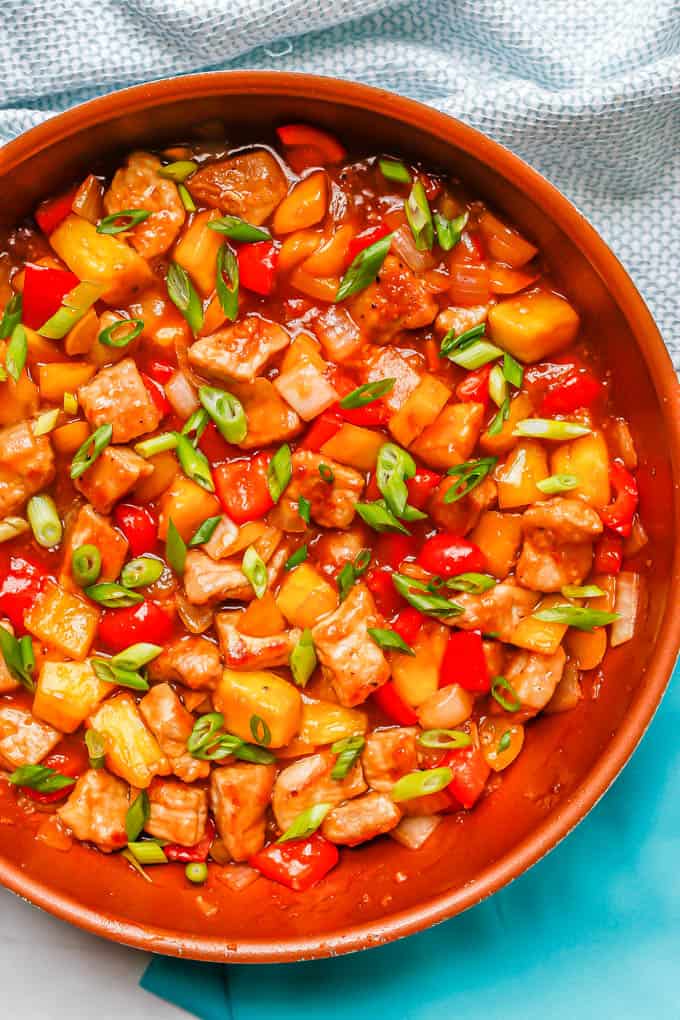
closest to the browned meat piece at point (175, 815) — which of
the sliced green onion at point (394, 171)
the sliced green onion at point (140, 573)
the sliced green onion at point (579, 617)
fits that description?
the sliced green onion at point (140, 573)

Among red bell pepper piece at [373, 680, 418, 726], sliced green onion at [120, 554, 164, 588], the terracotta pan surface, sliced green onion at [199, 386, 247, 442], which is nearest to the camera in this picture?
the terracotta pan surface

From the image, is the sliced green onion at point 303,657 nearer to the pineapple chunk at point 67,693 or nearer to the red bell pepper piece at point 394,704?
the red bell pepper piece at point 394,704

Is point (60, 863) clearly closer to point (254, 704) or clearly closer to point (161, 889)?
point (161, 889)

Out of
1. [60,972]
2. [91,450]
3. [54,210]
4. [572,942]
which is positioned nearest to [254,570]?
[91,450]

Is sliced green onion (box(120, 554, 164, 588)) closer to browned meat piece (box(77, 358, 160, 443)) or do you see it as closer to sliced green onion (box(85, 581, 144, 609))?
sliced green onion (box(85, 581, 144, 609))

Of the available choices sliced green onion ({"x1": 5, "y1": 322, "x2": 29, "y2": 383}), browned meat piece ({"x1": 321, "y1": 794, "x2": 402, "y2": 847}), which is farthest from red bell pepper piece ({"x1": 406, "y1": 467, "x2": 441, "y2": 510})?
sliced green onion ({"x1": 5, "y1": 322, "x2": 29, "y2": 383})

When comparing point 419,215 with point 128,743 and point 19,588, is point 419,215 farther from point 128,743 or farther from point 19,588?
point 128,743

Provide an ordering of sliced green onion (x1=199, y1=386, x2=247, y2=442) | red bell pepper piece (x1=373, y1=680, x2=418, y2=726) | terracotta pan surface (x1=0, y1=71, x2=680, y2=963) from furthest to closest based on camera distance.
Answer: red bell pepper piece (x1=373, y1=680, x2=418, y2=726) → sliced green onion (x1=199, y1=386, x2=247, y2=442) → terracotta pan surface (x1=0, y1=71, x2=680, y2=963)

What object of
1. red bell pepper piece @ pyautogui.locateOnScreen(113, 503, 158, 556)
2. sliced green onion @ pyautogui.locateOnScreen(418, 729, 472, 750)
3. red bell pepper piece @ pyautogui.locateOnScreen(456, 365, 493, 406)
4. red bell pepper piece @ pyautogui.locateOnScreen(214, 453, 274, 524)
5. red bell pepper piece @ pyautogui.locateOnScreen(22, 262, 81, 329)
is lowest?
sliced green onion @ pyautogui.locateOnScreen(418, 729, 472, 750)

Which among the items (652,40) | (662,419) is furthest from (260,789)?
(652,40)
